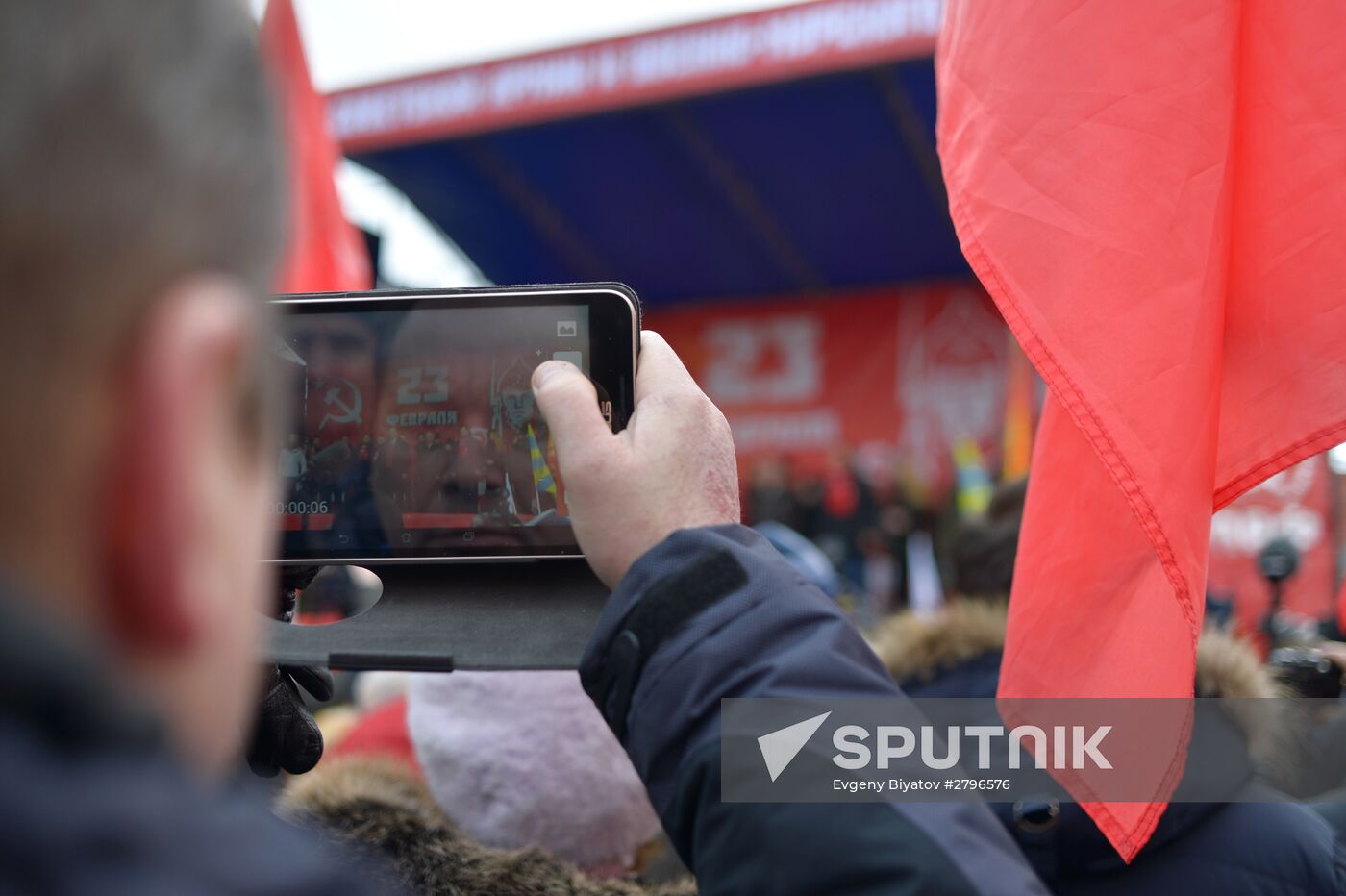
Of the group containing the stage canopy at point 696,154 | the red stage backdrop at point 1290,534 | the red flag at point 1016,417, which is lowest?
the red stage backdrop at point 1290,534

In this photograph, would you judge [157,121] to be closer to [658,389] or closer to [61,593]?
[61,593]

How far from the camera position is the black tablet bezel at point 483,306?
2.67 ft

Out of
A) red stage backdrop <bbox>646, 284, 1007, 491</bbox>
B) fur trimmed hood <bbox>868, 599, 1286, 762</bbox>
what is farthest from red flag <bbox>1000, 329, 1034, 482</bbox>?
fur trimmed hood <bbox>868, 599, 1286, 762</bbox>

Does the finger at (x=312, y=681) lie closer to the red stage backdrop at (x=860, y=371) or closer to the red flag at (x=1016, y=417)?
the red flag at (x=1016, y=417)

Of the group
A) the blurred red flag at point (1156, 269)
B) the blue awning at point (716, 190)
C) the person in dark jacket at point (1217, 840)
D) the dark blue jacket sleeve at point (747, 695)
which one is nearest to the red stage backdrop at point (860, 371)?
the blue awning at point (716, 190)

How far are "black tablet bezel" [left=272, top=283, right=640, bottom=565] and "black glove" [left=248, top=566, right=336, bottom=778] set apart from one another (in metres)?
0.05

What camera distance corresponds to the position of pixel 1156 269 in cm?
102

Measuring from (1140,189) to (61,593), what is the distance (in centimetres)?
99

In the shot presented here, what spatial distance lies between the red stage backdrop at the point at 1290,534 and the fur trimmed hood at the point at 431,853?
6538 millimetres

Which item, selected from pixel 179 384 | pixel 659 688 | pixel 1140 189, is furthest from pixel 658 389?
pixel 1140 189

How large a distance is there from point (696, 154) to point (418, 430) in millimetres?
7504

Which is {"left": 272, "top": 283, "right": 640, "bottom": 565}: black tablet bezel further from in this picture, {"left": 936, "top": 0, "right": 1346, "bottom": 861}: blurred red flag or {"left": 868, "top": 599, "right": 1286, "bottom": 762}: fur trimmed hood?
{"left": 868, "top": 599, "right": 1286, "bottom": 762}: fur trimmed hood
